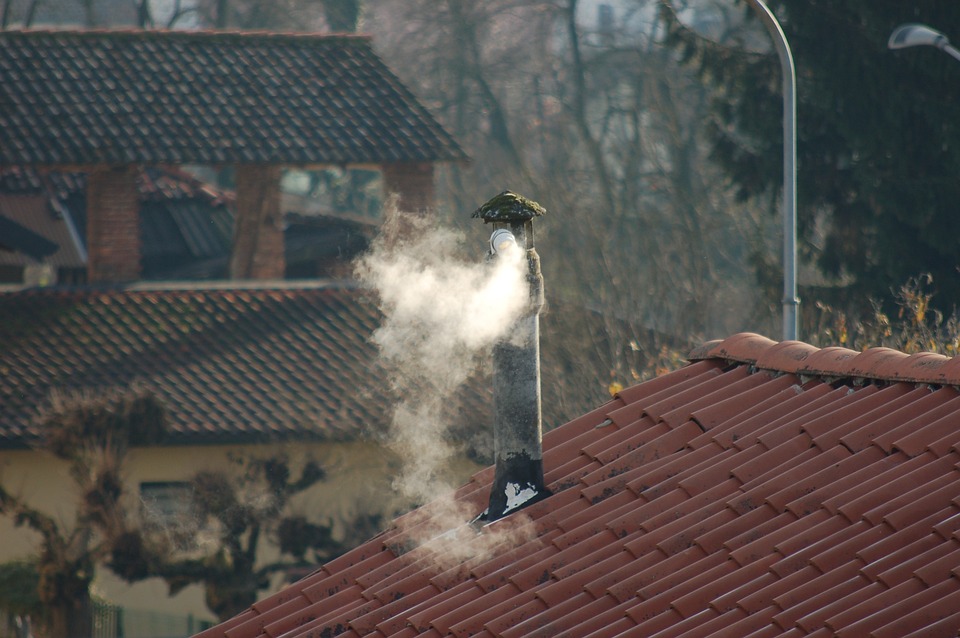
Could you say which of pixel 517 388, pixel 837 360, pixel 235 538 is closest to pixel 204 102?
pixel 235 538

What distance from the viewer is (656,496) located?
6.61 metres

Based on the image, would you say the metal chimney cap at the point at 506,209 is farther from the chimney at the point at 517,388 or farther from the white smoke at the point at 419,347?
the white smoke at the point at 419,347

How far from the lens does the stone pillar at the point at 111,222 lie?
2322cm

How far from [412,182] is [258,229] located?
2.91 meters

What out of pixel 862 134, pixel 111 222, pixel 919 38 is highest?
pixel 919 38

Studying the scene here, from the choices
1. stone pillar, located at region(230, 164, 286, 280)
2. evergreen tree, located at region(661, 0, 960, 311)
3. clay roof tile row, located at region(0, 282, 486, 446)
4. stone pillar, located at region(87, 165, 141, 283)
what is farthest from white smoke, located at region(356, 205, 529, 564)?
evergreen tree, located at region(661, 0, 960, 311)

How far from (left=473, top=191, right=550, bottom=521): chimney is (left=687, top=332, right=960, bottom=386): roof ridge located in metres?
1.36

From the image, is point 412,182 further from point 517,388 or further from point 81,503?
point 517,388

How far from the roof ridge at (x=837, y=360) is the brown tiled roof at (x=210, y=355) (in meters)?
13.5

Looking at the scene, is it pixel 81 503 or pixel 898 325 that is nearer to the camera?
pixel 898 325

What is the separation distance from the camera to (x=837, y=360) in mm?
7195

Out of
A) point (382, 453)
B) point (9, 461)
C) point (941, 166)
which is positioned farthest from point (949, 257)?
point (9, 461)

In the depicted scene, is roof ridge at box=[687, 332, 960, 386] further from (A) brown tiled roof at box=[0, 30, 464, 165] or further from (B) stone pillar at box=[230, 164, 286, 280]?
(B) stone pillar at box=[230, 164, 286, 280]

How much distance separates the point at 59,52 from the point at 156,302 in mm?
5613
